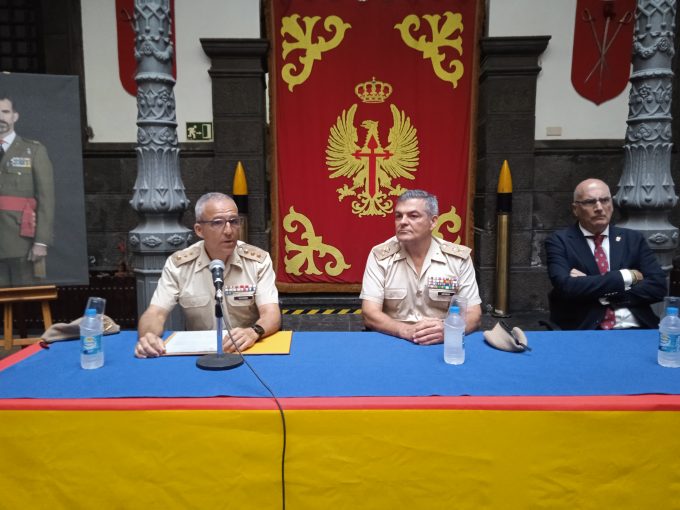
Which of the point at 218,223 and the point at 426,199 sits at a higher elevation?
the point at 426,199

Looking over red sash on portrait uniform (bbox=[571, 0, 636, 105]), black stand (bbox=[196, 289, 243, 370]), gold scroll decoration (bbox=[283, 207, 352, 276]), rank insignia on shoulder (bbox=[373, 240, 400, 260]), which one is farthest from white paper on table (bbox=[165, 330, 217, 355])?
red sash on portrait uniform (bbox=[571, 0, 636, 105])

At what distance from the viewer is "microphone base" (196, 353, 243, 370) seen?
1897 millimetres

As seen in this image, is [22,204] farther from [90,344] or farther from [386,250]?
[386,250]

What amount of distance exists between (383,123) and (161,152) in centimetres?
292

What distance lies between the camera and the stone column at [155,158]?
3.44 metres

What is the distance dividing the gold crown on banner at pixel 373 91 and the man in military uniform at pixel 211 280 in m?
3.41

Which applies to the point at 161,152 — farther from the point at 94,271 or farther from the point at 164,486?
the point at 94,271

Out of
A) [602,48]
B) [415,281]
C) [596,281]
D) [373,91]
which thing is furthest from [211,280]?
[602,48]

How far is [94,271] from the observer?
5.91 metres

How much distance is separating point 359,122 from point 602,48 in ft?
9.23

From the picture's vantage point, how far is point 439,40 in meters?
5.60

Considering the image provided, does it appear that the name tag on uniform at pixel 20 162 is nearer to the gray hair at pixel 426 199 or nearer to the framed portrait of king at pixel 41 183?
the framed portrait of king at pixel 41 183

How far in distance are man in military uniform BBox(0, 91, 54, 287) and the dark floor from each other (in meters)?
2.34

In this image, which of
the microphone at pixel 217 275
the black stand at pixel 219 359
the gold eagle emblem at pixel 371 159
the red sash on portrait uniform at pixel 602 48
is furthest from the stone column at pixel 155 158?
the red sash on portrait uniform at pixel 602 48
